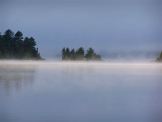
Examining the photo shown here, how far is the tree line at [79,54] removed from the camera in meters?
2.57

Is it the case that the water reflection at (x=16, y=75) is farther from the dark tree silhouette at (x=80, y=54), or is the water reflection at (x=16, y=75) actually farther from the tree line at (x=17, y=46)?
the dark tree silhouette at (x=80, y=54)

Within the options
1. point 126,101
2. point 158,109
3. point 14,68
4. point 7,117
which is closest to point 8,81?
point 14,68

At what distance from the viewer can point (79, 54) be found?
2600mm

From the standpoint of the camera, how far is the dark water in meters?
2.17

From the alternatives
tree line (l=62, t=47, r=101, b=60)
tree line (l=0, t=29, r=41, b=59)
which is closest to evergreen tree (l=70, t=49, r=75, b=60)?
tree line (l=62, t=47, r=101, b=60)

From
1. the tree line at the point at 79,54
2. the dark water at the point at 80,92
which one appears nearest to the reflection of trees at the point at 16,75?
the dark water at the point at 80,92

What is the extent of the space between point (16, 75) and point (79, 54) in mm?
415

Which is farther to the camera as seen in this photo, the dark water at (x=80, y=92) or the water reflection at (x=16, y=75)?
the water reflection at (x=16, y=75)

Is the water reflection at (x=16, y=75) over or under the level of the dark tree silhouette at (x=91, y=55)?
under

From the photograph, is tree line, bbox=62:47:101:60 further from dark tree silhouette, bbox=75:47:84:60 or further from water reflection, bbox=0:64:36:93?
water reflection, bbox=0:64:36:93

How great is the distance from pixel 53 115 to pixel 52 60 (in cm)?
52

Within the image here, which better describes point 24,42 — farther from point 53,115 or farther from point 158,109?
point 158,109

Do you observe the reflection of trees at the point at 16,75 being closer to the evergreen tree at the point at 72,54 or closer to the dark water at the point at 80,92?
the dark water at the point at 80,92

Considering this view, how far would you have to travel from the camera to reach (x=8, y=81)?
2.60m
